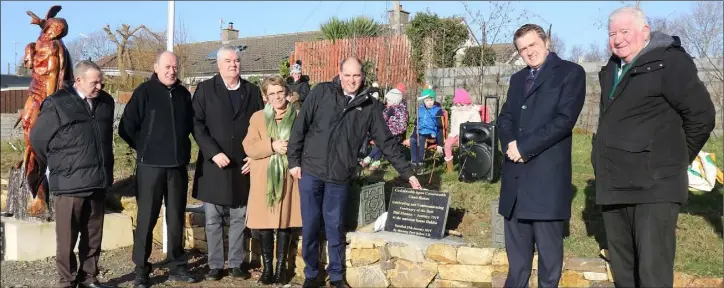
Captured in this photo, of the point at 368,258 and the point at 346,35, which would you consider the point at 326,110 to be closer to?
the point at 368,258

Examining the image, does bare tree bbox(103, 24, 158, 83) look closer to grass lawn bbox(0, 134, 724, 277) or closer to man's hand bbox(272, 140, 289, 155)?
grass lawn bbox(0, 134, 724, 277)

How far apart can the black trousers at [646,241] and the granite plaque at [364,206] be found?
2491 mm

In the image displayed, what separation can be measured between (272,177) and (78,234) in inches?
58.6

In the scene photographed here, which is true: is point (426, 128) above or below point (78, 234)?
above

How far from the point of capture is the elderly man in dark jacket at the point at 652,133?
3.22m

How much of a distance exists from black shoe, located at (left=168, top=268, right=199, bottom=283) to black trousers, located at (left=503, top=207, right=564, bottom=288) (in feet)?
8.46

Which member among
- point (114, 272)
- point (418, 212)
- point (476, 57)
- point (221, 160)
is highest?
point (476, 57)

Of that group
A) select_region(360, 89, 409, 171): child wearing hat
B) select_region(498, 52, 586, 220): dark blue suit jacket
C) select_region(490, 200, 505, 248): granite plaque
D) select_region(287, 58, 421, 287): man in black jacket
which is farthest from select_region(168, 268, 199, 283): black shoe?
select_region(360, 89, 409, 171): child wearing hat

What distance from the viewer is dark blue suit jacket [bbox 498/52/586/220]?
3602 mm

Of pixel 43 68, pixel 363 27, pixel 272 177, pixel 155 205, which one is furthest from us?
pixel 363 27

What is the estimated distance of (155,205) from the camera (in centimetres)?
481

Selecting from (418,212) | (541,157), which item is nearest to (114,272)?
(418,212)

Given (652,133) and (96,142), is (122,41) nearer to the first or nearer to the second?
(96,142)

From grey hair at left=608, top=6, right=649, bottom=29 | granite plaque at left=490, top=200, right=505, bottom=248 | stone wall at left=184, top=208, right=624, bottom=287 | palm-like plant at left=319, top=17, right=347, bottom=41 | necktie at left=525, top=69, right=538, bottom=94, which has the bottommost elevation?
stone wall at left=184, top=208, right=624, bottom=287
